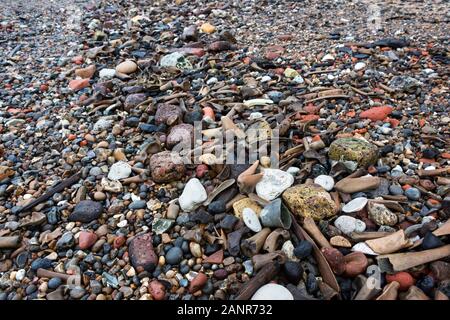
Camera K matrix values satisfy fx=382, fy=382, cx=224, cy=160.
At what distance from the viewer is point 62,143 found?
149 inches

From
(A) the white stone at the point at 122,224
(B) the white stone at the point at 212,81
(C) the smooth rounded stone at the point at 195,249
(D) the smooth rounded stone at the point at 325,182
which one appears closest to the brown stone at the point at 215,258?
(C) the smooth rounded stone at the point at 195,249

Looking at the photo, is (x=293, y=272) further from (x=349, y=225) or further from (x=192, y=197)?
(x=192, y=197)

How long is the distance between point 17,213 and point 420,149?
336cm

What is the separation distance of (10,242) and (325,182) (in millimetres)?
2330

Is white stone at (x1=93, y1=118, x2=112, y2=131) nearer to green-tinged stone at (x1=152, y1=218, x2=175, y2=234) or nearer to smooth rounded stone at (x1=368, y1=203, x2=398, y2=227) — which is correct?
green-tinged stone at (x1=152, y1=218, x2=175, y2=234)

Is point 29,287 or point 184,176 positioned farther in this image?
point 184,176

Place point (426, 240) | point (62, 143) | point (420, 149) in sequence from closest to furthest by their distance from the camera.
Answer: point (426, 240) < point (420, 149) < point (62, 143)

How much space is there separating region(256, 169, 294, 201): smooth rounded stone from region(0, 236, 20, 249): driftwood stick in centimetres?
177

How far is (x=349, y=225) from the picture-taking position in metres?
2.58

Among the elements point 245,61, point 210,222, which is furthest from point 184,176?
point 245,61

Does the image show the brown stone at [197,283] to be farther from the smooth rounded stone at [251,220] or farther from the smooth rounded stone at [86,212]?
the smooth rounded stone at [86,212]

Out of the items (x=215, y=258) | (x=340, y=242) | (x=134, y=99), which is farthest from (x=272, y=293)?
(x=134, y=99)

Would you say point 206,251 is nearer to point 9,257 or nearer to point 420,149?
point 9,257

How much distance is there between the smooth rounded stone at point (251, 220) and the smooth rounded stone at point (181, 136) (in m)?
1.04
